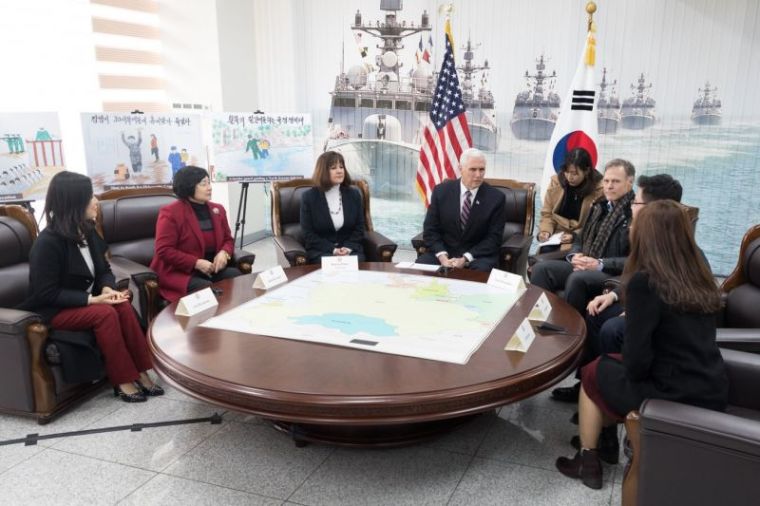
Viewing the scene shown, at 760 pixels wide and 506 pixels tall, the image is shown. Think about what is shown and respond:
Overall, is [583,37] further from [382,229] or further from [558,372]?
[558,372]

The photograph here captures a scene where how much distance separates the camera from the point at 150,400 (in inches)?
106

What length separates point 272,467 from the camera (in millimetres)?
2123

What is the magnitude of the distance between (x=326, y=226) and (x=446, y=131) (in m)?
1.66

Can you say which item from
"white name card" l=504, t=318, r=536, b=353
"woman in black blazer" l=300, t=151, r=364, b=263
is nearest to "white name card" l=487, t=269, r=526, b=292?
"white name card" l=504, t=318, r=536, b=353

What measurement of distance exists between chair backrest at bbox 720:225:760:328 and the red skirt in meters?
0.83

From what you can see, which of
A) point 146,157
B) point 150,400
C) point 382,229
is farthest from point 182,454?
point 382,229

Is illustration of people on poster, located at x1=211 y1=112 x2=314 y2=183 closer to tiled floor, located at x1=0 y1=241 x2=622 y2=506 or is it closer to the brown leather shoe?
tiled floor, located at x1=0 y1=241 x2=622 y2=506

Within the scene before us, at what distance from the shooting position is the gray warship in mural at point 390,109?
17.1ft

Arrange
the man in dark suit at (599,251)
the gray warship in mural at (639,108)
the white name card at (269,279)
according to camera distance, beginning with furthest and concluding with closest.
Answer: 1. the gray warship in mural at (639,108)
2. the man in dark suit at (599,251)
3. the white name card at (269,279)

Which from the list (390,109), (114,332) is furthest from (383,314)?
A: (390,109)

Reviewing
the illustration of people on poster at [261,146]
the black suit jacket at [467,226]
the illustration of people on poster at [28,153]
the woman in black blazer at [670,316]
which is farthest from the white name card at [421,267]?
the illustration of people on poster at [28,153]

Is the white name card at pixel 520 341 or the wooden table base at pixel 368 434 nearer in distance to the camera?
the white name card at pixel 520 341

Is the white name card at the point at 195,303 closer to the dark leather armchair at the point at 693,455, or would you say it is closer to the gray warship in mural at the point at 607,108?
the dark leather armchair at the point at 693,455

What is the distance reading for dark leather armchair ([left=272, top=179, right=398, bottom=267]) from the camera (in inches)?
145
